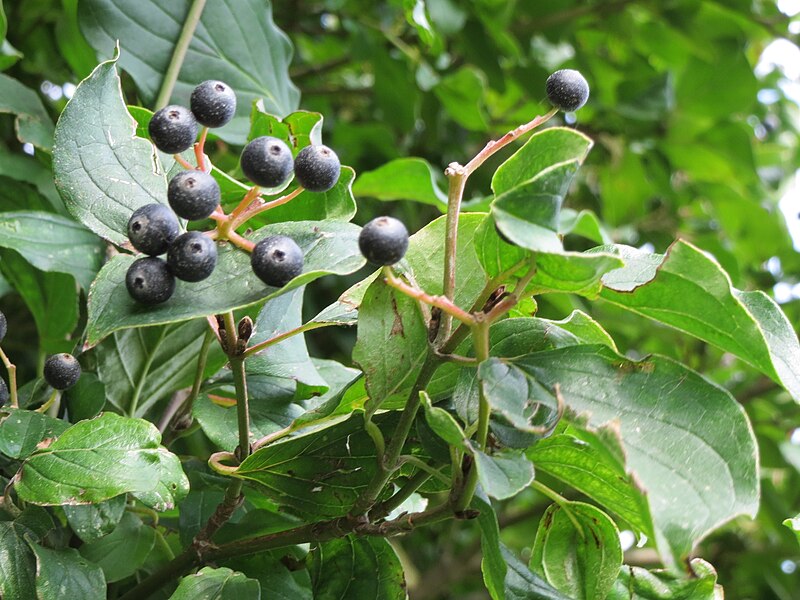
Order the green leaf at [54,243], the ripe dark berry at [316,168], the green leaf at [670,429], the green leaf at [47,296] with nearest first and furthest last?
the green leaf at [670,429], the ripe dark berry at [316,168], the green leaf at [54,243], the green leaf at [47,296]

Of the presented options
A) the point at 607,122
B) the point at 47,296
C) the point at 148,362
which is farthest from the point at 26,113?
the point at 607,122

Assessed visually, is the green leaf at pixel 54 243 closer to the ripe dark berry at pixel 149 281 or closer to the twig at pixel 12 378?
the twig at pixel 12 378

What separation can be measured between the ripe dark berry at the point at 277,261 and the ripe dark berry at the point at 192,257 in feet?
0.07

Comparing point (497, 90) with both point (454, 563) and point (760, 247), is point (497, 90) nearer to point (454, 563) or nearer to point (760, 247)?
point (760, 247)

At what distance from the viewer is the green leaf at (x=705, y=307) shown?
412 mm

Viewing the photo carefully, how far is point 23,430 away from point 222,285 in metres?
0.17

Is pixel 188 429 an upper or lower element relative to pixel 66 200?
lower

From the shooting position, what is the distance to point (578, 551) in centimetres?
55

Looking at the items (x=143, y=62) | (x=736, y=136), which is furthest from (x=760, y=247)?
(x=143, y=62)

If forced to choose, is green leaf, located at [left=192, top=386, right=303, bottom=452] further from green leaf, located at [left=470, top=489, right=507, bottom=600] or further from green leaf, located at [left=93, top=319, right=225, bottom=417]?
green leaf, located at [left=470, top=489, right=507, bottom=600]

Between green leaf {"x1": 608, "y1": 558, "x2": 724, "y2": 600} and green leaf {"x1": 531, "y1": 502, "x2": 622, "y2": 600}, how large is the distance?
0.02 metres

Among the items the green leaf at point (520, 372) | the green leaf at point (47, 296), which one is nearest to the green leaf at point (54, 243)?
the green leaf at point (47, 296)

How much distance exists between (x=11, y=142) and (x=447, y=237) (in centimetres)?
73

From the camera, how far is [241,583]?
0.50 m
